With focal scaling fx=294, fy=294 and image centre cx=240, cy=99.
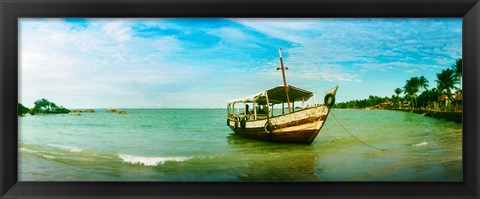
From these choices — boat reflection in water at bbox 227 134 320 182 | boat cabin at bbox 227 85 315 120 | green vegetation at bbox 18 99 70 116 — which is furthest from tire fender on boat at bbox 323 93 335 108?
green vegetation at bbox 18 99 70 116

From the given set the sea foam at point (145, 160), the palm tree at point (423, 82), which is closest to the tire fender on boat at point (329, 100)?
the palm tree at point (423, 82)

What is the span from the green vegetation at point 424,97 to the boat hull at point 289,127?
249 millimetres

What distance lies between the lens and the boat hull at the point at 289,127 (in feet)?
7.63

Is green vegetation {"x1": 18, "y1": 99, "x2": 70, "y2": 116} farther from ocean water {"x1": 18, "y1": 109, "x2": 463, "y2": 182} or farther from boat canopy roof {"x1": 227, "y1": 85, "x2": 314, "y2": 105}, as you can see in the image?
boat canopy roof {"x1": 227, "y1": 85, "x2": 314, "y2": 105}

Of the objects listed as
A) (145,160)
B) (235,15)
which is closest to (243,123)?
(145,160)

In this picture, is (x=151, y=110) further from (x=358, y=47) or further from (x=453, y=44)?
(x=453, y=44)

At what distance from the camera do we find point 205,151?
221 centimetres

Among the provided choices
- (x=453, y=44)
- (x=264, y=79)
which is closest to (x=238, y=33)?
(x=264, y=79)

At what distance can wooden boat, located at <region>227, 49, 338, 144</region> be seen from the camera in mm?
2217

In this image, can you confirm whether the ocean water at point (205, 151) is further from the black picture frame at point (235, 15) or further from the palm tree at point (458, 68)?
the palm tree at point (458, 68)

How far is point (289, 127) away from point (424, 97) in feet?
3.30

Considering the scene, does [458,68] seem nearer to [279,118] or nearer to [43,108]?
[279,118]

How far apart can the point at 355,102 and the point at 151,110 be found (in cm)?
151
